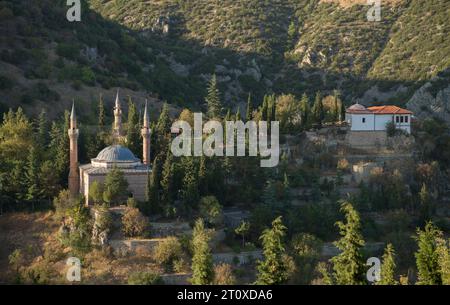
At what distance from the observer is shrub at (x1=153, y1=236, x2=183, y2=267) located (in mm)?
43906

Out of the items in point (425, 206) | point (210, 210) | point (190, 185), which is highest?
point (190, 185)

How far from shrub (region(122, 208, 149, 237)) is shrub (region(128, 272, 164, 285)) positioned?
3934mm

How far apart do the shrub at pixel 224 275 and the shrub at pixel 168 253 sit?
7.08 ft

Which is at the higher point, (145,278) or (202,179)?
(202,179)

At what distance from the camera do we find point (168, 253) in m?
43.9

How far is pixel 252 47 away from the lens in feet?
337

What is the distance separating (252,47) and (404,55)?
19243mm

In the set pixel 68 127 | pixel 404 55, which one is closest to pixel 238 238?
pixel 68 127

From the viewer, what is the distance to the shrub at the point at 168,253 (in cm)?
4391

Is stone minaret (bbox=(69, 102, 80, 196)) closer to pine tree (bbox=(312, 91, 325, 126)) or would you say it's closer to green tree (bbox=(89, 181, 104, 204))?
green tree (bbox=(89, 181, 104, 204))

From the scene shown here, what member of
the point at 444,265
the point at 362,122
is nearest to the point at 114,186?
the point at 444,265

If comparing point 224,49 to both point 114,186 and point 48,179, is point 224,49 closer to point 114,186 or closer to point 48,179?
point 48,179

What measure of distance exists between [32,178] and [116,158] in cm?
501

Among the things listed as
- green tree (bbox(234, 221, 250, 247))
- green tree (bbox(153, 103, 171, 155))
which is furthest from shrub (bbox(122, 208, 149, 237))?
green tree (bbox(153, 103, 171, 155))
